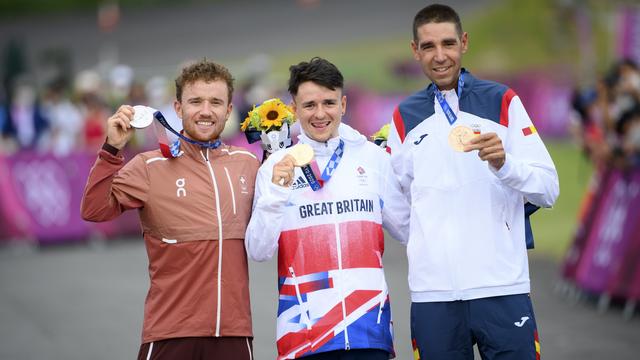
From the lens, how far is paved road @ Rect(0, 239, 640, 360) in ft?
29.8

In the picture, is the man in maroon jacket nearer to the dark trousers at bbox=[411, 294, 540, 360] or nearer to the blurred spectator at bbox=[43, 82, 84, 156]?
the dark trousers at bbox=[411, 294, 540, 360]

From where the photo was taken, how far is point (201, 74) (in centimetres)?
518

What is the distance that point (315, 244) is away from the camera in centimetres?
500

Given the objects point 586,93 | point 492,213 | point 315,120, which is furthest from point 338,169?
point 586,93

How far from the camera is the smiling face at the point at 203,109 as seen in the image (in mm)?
5133

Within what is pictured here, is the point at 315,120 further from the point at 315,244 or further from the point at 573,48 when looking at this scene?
the point at 573,48

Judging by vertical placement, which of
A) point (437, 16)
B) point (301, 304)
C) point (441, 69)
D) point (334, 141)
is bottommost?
point (301, 304)

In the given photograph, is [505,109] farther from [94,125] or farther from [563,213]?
[94,125]

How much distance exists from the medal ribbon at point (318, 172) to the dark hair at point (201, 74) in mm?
632

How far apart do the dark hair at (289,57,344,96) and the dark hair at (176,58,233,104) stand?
37 cm

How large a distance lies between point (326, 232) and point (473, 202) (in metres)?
0.76

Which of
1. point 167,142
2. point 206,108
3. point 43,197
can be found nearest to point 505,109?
point 206,108

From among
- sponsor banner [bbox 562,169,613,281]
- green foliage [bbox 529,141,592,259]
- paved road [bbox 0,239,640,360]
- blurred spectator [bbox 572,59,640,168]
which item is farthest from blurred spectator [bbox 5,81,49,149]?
sponsor banner [bbox 562,169,613,281]

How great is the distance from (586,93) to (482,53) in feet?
83.0
